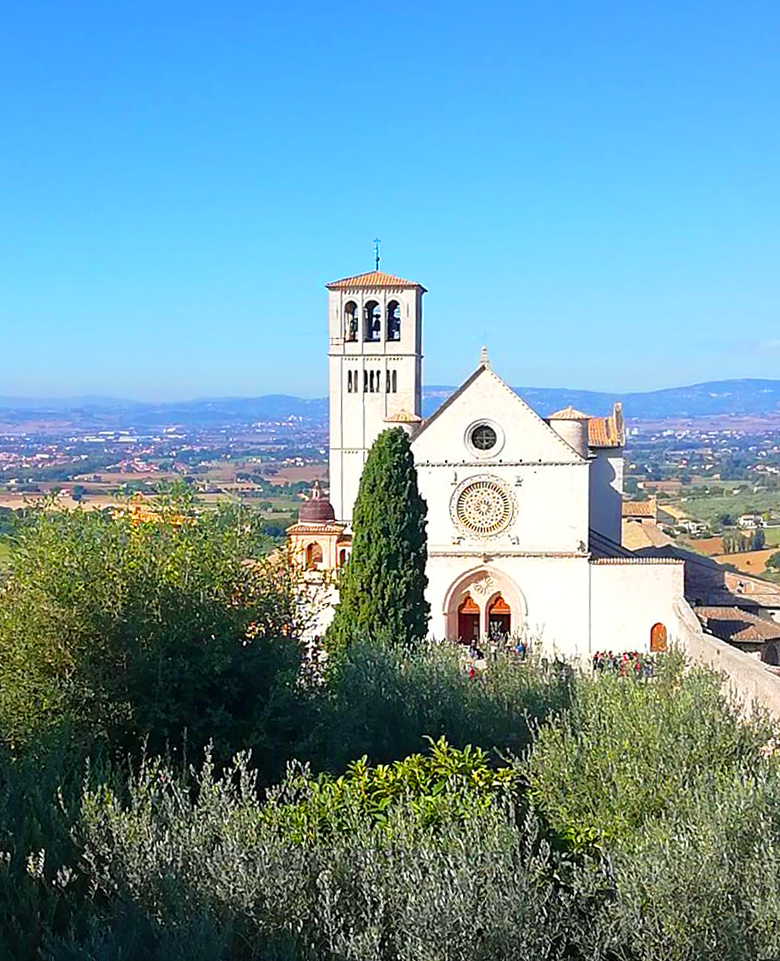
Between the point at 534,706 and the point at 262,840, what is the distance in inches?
266

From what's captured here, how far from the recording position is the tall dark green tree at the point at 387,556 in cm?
2228

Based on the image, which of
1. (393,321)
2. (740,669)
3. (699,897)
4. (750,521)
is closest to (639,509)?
(393,321)

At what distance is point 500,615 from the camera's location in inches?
1251

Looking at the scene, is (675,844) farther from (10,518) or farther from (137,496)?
(137,496)

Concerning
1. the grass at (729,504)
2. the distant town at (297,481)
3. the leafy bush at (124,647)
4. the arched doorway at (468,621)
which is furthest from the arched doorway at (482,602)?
the grass at (729,504)

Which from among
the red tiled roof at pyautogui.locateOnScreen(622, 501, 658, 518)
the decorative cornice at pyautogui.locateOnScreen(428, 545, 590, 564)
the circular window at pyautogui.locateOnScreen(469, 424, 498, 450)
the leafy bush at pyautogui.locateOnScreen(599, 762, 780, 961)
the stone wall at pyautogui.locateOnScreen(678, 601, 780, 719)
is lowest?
the stone wall at pyautogui.locateOnScreen(678, 601, 780, 719)

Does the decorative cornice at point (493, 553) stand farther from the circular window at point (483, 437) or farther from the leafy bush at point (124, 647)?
the leafy bush at point (124, 647)

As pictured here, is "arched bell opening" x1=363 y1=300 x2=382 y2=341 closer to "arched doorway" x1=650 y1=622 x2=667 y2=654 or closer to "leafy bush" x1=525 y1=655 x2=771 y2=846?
"arched doorway" x1=650 y1=622 x2=667 y2=654

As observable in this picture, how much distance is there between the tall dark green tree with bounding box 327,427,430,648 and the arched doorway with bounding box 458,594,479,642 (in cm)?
790

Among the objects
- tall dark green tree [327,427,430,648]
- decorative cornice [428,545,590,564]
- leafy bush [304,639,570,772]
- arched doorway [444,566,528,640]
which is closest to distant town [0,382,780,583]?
leafy bush [304,639,570,772]

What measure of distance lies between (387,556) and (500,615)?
9.71 m

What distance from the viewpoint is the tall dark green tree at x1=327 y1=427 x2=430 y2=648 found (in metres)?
22.3

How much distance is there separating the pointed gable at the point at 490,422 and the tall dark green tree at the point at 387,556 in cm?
662

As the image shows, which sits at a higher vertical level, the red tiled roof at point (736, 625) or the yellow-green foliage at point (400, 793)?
the yellow-green foliage at point (400, 793)
